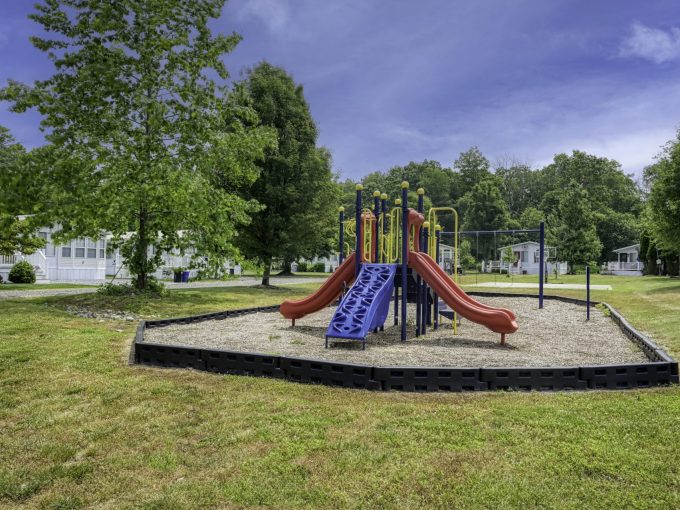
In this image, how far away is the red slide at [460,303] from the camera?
8250mm

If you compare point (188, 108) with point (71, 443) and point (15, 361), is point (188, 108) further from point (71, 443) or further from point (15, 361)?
point (71, 443)

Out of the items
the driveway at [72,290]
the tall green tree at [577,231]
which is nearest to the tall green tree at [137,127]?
the driveway at [72,290]

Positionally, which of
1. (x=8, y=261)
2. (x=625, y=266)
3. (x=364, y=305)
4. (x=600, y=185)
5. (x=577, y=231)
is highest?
(x=600, y=185)

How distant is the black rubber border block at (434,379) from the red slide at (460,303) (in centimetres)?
324

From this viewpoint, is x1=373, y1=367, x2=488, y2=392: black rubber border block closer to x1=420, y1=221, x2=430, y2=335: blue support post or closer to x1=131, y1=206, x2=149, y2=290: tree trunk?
x1=420, y1=221, x2=430, y2=335: blue support post

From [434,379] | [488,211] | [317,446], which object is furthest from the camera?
[488,211]

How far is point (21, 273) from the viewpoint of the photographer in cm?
2602

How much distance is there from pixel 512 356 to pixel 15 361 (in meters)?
6.88

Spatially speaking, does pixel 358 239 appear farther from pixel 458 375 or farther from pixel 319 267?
pixel 319 267

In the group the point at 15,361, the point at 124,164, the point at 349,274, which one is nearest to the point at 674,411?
the point at 349,274

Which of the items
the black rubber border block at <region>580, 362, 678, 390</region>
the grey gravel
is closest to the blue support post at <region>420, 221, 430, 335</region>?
the grey gravel

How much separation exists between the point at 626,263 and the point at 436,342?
49291 mm

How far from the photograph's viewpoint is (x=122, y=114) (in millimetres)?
15359

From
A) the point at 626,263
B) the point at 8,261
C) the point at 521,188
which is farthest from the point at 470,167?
the point at 8,261
